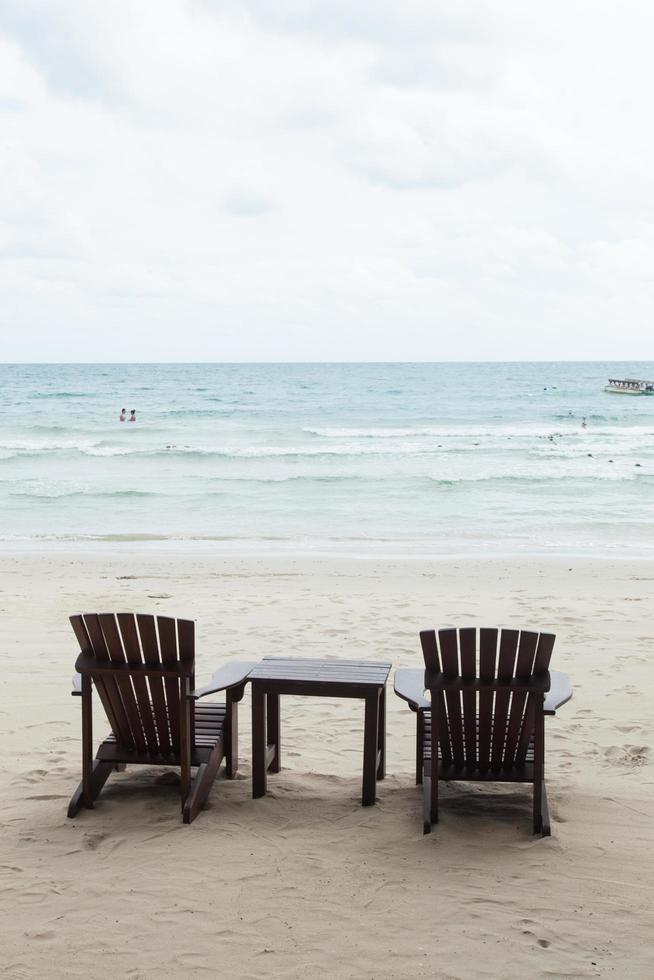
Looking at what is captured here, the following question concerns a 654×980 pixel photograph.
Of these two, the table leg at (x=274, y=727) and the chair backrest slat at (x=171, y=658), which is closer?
the chair backrest slat at (x=171, y=658)

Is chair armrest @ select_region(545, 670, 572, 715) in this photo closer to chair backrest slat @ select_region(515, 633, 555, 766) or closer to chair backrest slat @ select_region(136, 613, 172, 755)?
chair backrest slat @ select_region(515, 633, 555, 766)

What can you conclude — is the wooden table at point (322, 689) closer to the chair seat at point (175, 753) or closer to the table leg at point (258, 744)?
the table leg at point (258, 744)

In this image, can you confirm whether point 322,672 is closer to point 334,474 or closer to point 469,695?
point 469,695

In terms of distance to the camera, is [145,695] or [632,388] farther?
[632,388]

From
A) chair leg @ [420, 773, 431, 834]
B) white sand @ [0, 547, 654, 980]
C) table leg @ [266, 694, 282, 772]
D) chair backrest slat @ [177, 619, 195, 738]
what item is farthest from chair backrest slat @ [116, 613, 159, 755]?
chair leg @ [420, 773, 431, 834]

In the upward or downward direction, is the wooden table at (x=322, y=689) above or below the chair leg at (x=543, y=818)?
above

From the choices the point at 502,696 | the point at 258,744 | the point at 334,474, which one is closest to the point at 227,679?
the point at 258,744

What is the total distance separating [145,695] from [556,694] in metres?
1.78

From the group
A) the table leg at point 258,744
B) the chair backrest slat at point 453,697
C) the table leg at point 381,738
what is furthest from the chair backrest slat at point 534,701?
the table leg at point 258,744

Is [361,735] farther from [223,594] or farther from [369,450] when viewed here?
[369,450]

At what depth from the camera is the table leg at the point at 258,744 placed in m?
3.97

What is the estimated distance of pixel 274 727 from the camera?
4.39 metres
